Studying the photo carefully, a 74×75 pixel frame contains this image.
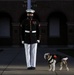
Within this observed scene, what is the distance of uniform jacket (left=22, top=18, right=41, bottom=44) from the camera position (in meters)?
14.9

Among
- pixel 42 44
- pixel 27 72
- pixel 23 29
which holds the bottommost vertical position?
pixel 42 44

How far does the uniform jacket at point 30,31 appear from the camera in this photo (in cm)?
1490

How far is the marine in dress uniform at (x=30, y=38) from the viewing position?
585 inches

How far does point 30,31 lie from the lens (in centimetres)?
1491

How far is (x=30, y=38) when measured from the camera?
14.9m

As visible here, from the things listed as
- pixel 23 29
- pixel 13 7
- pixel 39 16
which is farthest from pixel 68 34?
pixel 23 29

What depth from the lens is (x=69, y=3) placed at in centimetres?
4216

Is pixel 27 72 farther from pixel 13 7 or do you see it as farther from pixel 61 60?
pixel 13 7

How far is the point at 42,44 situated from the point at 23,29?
26.8 m

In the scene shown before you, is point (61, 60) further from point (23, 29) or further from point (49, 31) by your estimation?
point (49, 31)

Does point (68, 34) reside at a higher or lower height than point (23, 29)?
lower

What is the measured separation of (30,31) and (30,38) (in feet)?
0.99

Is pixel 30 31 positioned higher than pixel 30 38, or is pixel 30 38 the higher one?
pixel 30 31

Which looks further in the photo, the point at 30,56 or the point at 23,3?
the point at 23,3
